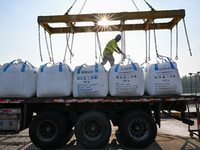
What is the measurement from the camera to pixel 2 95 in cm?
374

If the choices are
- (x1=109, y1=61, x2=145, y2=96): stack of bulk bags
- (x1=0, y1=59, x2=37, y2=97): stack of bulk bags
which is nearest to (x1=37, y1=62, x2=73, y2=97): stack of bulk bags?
(x1=0, y1=59, x2=37, y2=97): stack of bulk bags

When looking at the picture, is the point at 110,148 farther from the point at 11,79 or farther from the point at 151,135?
the point at 11,79

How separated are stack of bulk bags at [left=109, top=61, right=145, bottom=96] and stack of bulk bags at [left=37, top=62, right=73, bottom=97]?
3.98 feet

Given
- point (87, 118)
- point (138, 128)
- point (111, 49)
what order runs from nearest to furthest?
point (87, 118)
point (138, 128)
point (111, 49)

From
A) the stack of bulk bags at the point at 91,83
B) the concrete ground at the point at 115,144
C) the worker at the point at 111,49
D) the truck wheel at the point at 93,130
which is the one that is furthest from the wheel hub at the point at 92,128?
the worker at the point at 111,49

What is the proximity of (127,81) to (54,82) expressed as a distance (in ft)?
6.34

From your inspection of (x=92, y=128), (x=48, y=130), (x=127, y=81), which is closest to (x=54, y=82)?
(x=48, y=130)

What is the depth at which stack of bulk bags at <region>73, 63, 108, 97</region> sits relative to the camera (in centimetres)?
Result: 369

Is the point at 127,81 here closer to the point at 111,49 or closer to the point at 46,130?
the point at 111,49

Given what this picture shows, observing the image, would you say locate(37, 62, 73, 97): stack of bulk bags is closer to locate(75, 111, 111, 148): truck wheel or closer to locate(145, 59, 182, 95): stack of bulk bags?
locate(75, 111, 111, 148): truck wheel

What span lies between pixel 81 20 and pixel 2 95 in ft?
10.5

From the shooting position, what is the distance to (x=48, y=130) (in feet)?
12.1

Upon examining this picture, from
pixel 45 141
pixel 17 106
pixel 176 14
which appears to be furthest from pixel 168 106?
pixel 17 106

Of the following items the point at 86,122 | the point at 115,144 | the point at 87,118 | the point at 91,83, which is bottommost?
the point at 115,144
